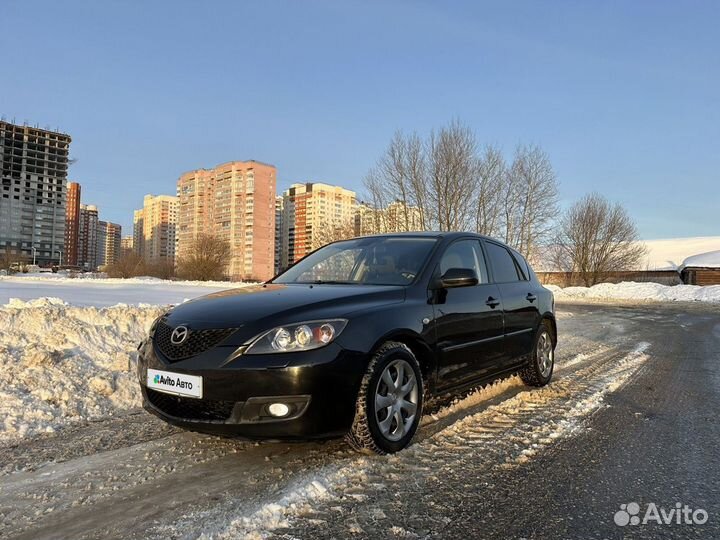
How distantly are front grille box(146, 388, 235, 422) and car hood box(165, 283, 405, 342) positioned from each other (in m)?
0.39

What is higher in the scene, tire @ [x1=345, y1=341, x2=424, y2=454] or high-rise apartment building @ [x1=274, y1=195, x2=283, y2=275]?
high-rise apartment building @ [x1=274, y1=195, x2=283, y2=275]

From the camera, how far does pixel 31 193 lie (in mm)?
126688

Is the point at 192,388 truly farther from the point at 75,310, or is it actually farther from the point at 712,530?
the point at 75,310

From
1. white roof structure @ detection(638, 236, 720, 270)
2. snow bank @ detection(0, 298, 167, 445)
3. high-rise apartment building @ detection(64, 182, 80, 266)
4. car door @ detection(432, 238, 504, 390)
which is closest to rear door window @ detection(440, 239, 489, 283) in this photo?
car door @ detection(432, 238, 504, 390)

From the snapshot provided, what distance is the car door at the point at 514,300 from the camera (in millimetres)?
4891

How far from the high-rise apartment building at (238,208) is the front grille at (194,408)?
83024 millimetres

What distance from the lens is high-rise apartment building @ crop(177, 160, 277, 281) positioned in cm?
8650

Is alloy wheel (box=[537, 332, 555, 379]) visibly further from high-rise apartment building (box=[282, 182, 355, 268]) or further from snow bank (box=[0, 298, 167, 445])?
high-rise apartment building (box=[282, 182, 355, 268])

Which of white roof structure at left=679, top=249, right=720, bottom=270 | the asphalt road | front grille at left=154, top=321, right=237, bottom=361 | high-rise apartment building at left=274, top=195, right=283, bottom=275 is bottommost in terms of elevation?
the asphalt road

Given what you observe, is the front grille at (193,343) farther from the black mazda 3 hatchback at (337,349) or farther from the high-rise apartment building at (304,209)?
the high-rise apartment building at (304,209)

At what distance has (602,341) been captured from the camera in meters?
9.77

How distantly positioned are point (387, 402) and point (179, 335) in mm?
1400

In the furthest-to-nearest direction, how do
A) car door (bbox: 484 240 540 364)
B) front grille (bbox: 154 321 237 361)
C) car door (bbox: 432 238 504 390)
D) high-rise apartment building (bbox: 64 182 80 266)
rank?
high-rise apartment building (bbox: 64 182 80 266), car door (bbox: 484 240 540 364), car door (bbox: 432 238 504 390), front grille (bbox: 154 321 237 361)

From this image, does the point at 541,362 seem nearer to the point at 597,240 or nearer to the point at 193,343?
the point at 193,343
